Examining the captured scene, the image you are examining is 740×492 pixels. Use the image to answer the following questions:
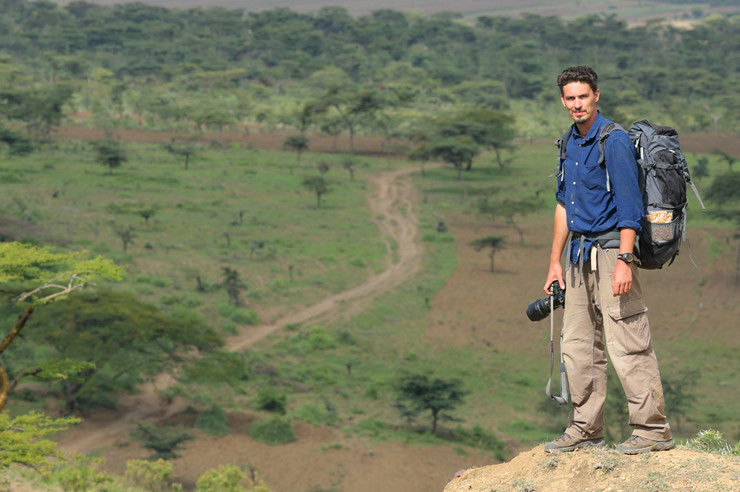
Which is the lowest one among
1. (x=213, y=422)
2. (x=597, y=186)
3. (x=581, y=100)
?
(x=213, y=422)

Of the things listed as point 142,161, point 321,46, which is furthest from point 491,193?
point 321,46

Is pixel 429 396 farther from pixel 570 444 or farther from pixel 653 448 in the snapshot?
pixel 653 448

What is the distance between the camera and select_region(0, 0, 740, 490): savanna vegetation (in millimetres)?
18734

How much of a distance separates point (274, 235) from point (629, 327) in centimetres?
2825

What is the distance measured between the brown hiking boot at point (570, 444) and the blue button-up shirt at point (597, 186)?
94cm

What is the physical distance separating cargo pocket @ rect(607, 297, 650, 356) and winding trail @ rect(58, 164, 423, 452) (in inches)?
555

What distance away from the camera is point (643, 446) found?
4.66m

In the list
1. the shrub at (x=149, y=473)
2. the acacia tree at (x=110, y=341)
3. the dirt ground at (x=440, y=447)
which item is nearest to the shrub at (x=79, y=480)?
the shrub at (x=149, y=473)

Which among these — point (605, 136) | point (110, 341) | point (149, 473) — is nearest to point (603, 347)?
point (605, 136)

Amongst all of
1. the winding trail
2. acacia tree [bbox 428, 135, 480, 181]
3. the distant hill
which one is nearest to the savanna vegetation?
acacia tree [bbox 428, 135, 480, 181]

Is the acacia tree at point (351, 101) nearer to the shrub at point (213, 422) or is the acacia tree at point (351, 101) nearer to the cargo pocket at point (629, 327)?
the shrub at point (213, 422)

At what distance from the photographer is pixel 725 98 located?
67.1 m

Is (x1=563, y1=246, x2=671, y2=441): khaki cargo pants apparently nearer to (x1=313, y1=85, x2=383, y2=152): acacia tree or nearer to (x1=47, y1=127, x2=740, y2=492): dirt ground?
(x1=47, y1=127, x2=740, y2=492): dirt ground

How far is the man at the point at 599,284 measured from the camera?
4.55m
